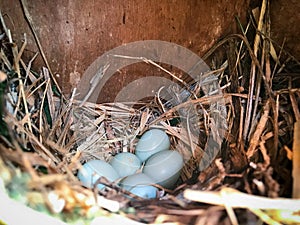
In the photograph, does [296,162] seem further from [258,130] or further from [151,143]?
[151,143]

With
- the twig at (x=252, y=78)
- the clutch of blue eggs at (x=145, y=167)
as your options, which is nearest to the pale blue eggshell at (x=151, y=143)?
the clutch of blue eggs at (x=145, y=167)

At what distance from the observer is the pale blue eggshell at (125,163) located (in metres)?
0.87

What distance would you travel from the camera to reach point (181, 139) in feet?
3.12

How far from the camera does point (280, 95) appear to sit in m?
→ 0.83

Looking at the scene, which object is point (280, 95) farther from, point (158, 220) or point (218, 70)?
point (158, 220)

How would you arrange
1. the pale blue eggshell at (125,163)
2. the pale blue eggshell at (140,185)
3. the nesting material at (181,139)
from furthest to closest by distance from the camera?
1. the pale blue eggshell at (125,163)
2. the pale blue eggshell at (140,185)
3. the nesting material at (181,139)

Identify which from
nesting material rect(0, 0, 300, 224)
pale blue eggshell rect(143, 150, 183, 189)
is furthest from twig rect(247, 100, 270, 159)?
pale blue eggshell rect(143, 150, 183, 189)

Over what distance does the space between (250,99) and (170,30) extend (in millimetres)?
230

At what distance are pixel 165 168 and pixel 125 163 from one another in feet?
0.30

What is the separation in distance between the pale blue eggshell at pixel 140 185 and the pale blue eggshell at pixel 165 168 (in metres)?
0.02

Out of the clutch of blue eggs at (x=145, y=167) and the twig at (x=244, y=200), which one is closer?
the twig at (x=244, y=200)

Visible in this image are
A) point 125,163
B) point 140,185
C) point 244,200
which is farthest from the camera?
point 125,163

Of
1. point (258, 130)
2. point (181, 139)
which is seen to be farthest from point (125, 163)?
point (258, 130)

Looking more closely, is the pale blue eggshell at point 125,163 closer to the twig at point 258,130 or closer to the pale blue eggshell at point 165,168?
the pale blue eggshell at point 165,168
